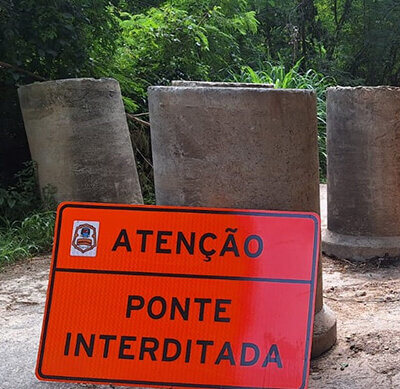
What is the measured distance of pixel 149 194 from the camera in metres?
7.68

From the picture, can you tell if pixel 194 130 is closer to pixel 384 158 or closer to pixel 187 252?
pixel 187 252

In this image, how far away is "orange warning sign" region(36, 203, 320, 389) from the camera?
2.32 metres

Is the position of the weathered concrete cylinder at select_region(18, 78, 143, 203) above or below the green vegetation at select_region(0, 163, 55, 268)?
above

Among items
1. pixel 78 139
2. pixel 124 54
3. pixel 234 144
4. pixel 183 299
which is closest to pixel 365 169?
pixel 78 139

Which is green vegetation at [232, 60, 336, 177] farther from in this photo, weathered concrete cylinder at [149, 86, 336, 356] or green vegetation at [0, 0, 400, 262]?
weathered concrete cylinder at [149, 86, 336, 356]

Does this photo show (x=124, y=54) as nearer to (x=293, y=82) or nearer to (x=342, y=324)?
(x=293, y=82)

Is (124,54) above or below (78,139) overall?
above

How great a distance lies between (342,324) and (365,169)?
197 cm

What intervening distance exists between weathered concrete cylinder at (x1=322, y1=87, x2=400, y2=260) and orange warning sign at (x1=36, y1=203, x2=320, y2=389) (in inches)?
124

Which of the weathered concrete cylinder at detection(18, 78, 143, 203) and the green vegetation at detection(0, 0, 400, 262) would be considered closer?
the weathered concrete cylinder at detection(18, 78, 143, 203)

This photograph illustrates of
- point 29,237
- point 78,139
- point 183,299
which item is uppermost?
point 183,299

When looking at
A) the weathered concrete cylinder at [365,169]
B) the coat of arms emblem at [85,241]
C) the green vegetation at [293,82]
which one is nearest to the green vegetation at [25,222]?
the weathered concrete cylinder at [365,169]

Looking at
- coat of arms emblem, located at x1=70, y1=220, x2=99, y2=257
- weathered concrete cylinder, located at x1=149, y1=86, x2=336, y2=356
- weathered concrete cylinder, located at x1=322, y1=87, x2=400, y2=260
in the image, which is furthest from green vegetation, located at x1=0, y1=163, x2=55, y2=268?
coat of arms emblem, located at x1=70, y1=220, x2=99, y2=257

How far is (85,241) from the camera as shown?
245 cm
